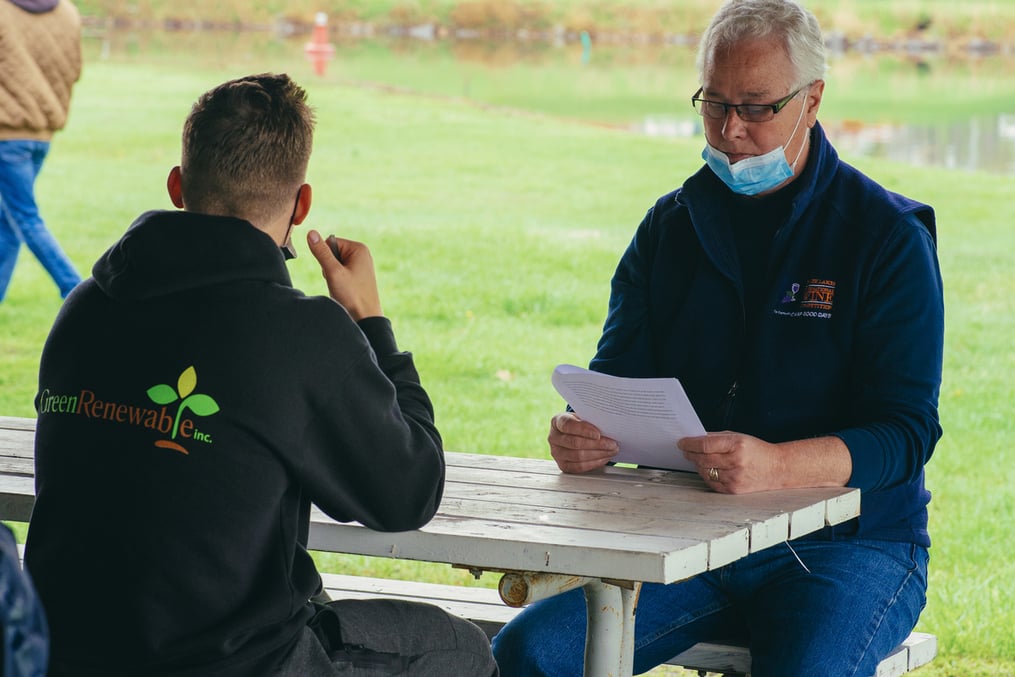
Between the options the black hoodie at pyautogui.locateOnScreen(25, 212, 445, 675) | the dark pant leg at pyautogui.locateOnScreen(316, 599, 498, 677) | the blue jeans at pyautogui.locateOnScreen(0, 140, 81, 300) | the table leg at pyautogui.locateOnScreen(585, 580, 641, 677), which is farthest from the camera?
the blue jeans at pyautogui.locateOnScreen(0, 140, 81, 300)

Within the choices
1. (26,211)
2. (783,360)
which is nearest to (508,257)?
(26,211)

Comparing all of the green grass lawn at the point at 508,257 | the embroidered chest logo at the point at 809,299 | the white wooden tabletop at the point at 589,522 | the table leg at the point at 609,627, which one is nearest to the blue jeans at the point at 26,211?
the green grass lawn at the point at 508,257

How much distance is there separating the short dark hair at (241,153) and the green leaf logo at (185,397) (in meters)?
0.33

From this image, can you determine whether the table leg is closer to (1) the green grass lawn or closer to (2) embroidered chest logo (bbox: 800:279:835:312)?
(2) embroidered chest logo (bbox: 800:279:835:312)

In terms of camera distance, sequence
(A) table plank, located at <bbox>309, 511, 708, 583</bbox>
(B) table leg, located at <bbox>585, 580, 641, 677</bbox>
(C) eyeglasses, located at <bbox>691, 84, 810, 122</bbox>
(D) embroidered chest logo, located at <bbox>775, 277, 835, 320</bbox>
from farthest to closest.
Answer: (C) eyeglasses, located at <bbox>691, 84, 810, 122</bbox>
(D) embroidered chest logo, located at <bbox>775, 277, 835, 320</bbox>
(B) table leg, located at <bbox>585, 580, 641, 677</bbox>
(A) table plank, located at <bbox>309, 511, 708, 583</bbox>

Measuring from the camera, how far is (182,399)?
2.16m

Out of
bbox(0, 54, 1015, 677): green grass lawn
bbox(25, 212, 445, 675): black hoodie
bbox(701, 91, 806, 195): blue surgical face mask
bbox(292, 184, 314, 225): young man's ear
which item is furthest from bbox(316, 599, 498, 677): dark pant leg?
bbox(0, 54, 1015, 677): green grass lawn

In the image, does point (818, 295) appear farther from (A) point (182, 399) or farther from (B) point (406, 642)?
(A) point (182, 399)

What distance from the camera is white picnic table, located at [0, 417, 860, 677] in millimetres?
2316

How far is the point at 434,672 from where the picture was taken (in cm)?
247

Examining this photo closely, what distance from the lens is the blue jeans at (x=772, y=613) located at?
2.75 metres

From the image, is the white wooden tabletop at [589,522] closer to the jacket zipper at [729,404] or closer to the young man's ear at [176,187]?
the jacket zipper at [729,404]

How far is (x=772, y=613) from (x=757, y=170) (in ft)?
3.14

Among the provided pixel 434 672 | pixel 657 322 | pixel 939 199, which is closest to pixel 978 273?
pixel 939 199
